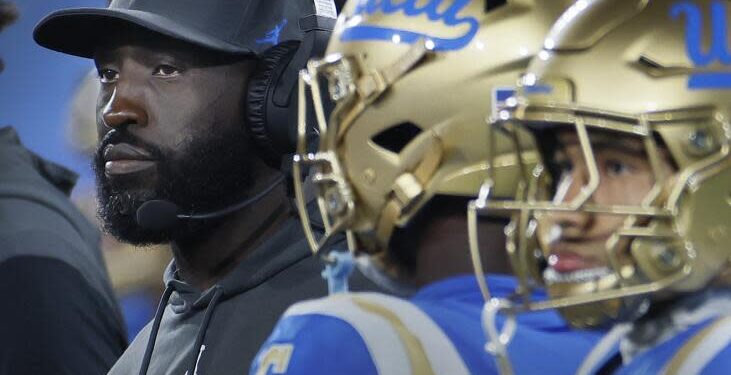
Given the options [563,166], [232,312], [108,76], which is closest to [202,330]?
[232,312]

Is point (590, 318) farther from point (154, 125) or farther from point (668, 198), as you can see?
point (154, 125)

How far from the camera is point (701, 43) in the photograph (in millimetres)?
1089

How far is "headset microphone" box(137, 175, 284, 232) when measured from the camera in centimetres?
180

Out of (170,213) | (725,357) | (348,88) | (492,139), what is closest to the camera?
(725,357)

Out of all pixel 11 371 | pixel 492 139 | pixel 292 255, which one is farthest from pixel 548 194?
pixel 11 371

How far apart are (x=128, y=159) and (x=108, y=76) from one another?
0.41 ft

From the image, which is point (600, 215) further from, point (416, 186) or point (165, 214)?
point (165, 214)

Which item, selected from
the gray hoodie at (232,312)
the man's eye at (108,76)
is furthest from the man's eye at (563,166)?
the man's eye at (108,76)

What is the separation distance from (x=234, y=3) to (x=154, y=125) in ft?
0.66

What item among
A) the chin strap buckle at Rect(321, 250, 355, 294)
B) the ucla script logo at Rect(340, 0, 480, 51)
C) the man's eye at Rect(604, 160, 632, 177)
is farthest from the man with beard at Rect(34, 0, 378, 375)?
the man's eye at Rect(604, 160, 632, 177)

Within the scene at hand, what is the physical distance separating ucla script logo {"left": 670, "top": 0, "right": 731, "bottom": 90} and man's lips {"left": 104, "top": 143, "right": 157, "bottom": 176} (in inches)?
35.7

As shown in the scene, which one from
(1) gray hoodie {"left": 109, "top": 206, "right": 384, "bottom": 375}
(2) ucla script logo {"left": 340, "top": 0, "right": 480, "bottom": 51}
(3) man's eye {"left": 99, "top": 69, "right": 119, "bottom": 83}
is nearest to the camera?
(2) ucla script logo {"left": 340, "top": 0, "right": 480, "bottom": 51}

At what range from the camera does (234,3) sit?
6.25 feet

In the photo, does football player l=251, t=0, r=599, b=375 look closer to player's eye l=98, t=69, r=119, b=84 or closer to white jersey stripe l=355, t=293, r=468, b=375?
white jersey stripe l=355, t=293, r=468, b=375
